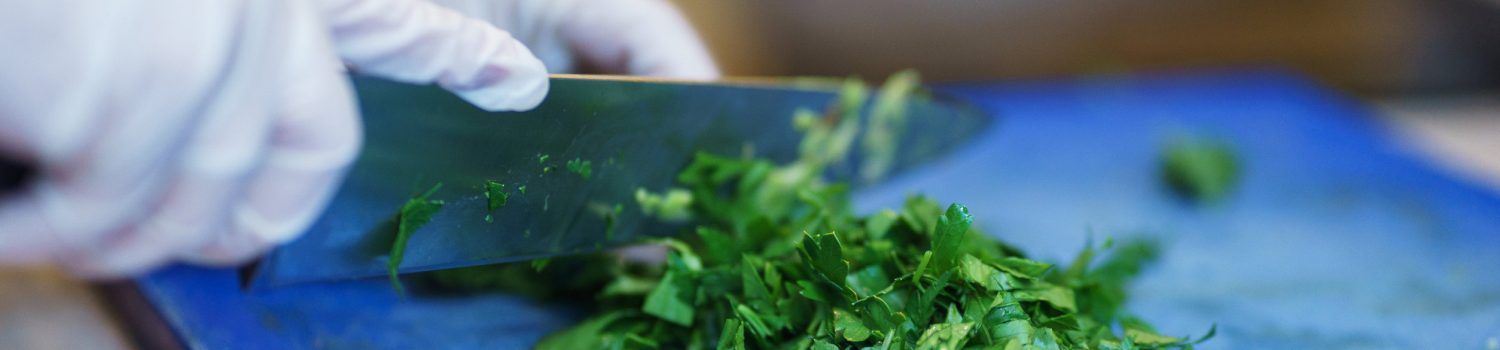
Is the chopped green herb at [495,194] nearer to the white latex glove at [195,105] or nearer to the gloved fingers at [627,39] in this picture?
the white latex glove at [195,105]

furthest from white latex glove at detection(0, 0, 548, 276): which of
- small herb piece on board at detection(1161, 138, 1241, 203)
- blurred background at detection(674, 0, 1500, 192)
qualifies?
blurred background at detection(674, 0, 1500, 192)

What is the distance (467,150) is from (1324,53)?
6.08 ft

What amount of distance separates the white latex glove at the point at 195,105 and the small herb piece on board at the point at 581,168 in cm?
6

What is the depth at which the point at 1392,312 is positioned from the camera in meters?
0.72

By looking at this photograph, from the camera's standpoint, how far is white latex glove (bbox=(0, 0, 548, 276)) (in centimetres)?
33

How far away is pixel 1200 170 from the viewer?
1.02 m

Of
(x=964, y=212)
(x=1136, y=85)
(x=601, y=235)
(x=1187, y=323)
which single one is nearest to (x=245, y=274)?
(x=601, y=235)

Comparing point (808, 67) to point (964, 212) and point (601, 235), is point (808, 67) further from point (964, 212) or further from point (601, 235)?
point (964, 212)

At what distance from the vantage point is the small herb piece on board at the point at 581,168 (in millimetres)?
520

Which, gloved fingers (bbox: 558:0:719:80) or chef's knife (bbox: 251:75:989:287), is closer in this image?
chef's knife (bbox: 251:75:989:287)

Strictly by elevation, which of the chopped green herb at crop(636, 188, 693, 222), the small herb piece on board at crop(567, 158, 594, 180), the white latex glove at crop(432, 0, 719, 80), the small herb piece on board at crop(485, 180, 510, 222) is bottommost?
the small herb piece on board at crop(485, 180, 510, 222)

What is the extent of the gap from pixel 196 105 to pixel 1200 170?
0.99 metres

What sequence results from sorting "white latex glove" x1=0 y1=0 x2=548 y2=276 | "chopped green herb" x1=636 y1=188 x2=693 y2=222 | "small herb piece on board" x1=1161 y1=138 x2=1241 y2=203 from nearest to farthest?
"white latex glove" x1=0 y1=0 x2=548 y2=276 < "chopped green herb" x1=636 y1=188 x2=693 y2=222 < "small herb piece on board" x1=1161 y1=138 x2=1241 y2=203

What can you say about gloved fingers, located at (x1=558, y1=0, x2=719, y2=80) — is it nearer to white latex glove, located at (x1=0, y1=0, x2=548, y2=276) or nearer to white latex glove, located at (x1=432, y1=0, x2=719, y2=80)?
white latex glove, located at (x1=432, y1=0, x2=719, y2=80)
